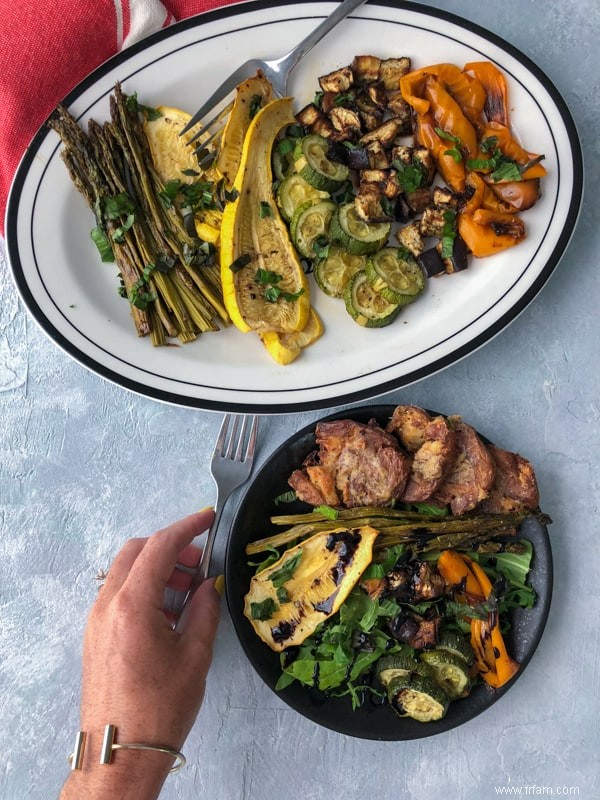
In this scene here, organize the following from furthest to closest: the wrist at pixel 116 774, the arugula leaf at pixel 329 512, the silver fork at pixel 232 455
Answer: the silver fork at pixel 232 455 < the arugula leaf at pixel 329 512 < the wrist at pixel 116 774

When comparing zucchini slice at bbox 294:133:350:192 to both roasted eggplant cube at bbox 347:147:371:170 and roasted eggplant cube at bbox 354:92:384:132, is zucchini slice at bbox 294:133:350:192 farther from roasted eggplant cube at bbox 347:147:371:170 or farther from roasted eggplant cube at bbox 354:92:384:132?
roasted eggplant cube at bbox 354:92:384:132

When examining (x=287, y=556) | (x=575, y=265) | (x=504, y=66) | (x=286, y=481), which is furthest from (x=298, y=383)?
(x=504, y=66)

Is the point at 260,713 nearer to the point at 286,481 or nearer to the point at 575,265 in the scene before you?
the point at 286,481

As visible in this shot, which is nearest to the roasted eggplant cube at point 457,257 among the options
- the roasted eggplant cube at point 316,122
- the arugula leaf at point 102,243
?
the roasted eggplant cube at point 316,122

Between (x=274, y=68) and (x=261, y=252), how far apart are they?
989 millimetres

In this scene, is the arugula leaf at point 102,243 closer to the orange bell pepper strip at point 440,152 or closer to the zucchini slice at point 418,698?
the orange bell pepper strip at point 440,152

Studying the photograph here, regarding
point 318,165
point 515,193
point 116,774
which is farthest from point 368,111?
point 116,774

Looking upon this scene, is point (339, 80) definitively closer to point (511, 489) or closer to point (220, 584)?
point (511, 489)

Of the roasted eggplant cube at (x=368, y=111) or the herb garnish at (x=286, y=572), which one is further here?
the roasted eggplant cube at (x=368, y=111)

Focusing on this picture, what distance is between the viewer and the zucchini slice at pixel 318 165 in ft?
11.2

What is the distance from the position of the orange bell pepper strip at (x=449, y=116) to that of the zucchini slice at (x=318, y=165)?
54cm

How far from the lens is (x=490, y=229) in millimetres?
3395

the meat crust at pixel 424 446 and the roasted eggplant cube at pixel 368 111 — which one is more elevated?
the roasted eggplant cube at pixel 368 111

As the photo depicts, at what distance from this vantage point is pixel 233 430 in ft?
12.0
